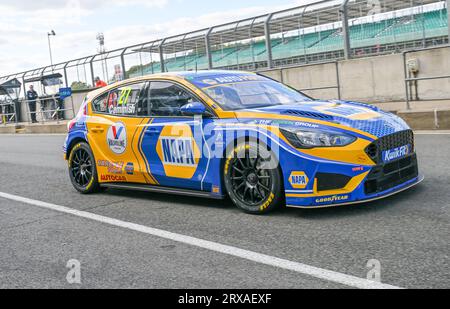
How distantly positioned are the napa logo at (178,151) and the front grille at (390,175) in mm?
1861

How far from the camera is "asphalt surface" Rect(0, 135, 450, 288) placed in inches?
152

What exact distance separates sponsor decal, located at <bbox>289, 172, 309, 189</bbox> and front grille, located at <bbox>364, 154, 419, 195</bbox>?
1.76 feet

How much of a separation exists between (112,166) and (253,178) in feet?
7.62

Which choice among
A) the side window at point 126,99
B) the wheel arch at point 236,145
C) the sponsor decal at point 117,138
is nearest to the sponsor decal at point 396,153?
the wheel arch at point 236,145

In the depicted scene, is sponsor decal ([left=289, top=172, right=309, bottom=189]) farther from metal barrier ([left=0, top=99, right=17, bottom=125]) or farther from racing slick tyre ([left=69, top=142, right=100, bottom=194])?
metal barrier ([left=0, top=99, right=17, bottom=125])

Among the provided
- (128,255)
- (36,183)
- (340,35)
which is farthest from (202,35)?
(128,255)

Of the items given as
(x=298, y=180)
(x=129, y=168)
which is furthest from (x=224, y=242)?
(x=129, y=168)

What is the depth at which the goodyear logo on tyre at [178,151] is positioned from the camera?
6.00 m

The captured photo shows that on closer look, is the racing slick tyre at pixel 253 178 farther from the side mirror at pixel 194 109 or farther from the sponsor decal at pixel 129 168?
the sponsor decal at pixel 129 168

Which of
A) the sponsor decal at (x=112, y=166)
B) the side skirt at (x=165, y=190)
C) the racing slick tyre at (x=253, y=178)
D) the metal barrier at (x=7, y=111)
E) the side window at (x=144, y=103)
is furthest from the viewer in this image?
the metal barrier at (x=7, y=111)

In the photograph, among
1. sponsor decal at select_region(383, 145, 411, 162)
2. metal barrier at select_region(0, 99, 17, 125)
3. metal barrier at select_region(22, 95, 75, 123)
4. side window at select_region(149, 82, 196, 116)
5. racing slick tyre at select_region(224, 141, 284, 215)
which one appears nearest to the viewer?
sponsor decal at select_region(383, 145, 411, 162)

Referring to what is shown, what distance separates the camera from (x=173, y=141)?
20.3 ft

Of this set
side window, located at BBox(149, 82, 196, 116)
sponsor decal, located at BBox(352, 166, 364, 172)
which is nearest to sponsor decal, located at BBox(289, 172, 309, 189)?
sponsor decal, located at BBox(352, 166, 364, 172)
